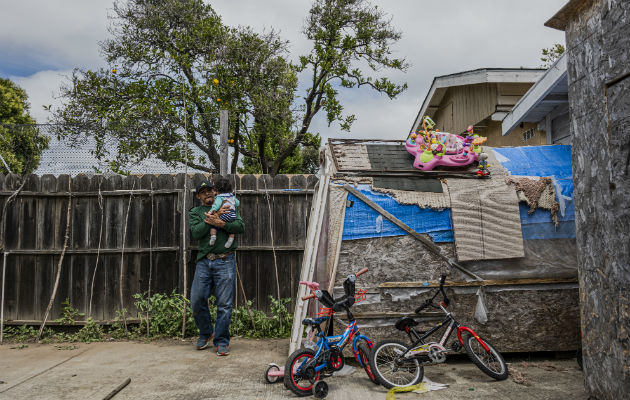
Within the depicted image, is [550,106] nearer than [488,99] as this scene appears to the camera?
Yes

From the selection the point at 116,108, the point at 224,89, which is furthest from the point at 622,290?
the point at 116,108

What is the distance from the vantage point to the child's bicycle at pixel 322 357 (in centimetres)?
360

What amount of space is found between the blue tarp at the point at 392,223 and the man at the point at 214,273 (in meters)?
1.28

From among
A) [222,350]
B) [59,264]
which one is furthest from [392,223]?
[59,264]

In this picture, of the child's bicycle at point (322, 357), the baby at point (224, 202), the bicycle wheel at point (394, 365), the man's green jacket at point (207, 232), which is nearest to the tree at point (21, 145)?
the man's green jacket at point (207, 232)

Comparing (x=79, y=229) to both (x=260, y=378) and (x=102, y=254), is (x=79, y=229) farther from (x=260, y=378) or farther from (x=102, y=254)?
(x=260, y=378)

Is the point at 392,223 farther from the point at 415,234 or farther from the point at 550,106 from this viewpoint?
the point at 550,106

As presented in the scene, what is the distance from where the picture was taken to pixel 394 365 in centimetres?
385

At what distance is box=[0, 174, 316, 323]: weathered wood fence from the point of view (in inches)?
229

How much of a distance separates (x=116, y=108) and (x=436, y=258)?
1114 centimetres

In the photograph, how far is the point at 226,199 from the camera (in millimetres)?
4977

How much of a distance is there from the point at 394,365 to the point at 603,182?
219cm

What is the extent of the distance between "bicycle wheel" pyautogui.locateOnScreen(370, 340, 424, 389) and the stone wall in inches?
51.4

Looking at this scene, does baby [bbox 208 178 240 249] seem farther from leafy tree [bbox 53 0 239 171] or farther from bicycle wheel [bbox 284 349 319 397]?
leafy tree [bbox 53 0 239 171]
